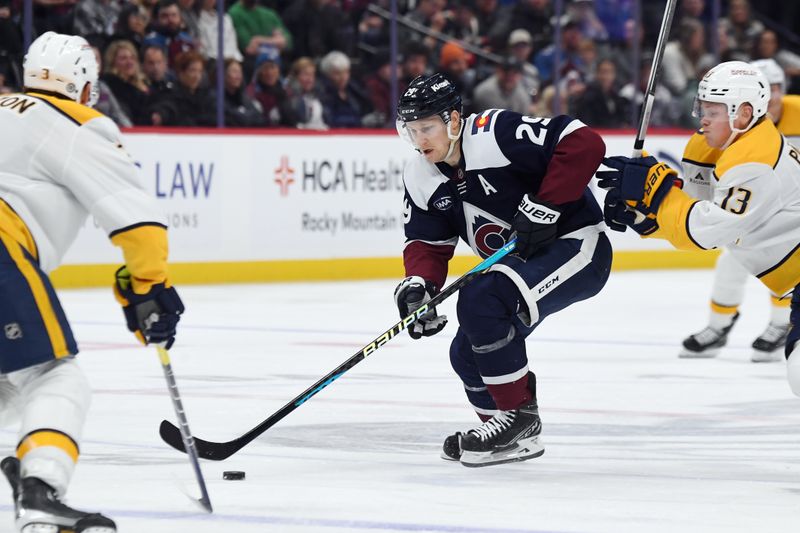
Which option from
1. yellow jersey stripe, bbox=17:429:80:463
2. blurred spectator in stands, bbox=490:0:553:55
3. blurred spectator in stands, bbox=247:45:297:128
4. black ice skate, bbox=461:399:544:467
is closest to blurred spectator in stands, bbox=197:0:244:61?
blurred spectator in stands, bbox=247:45:297:128

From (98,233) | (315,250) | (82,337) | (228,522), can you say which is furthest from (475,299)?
(315,250)

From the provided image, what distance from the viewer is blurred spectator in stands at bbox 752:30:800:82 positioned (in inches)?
460

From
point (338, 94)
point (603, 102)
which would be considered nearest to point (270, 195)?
point (338, 94)

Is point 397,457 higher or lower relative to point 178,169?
higher

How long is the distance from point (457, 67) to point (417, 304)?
6.75m

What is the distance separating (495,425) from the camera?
380 cm

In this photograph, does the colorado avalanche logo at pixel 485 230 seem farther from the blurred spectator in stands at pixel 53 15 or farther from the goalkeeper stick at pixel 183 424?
the blurred spectator in stands at pixel 53 15

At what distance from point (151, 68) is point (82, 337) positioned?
2.87 meters

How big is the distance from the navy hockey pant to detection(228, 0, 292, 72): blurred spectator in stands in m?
5.84

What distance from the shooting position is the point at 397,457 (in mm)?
3814

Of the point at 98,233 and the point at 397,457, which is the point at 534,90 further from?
the point at 397,457

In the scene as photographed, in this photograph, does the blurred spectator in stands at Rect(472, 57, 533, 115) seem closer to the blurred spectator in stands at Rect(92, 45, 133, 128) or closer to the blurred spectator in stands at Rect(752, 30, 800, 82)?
the blurred spectator in stands at Rect(752, 30, 800, 82)

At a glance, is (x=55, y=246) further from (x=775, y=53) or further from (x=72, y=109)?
(x=775, y=53)

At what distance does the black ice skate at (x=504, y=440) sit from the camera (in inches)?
148
